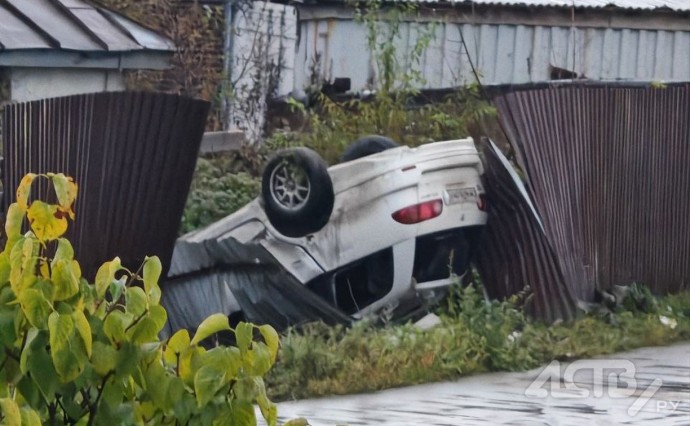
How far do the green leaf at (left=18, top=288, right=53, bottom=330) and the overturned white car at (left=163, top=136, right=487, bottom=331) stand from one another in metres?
5.64

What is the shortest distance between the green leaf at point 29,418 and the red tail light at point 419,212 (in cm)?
629

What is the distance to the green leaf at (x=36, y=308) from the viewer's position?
322 cm

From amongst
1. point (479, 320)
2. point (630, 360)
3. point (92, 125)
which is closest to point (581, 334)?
point (630, 360)

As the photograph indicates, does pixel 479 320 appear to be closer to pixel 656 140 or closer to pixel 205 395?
pixel 656 140

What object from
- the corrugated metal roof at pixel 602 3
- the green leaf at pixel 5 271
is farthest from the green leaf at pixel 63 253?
the corrugated metal roof at pixel 602 3

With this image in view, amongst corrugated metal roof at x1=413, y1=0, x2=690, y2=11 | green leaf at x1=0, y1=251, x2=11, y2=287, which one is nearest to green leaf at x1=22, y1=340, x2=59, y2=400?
green leaf at x1=0, y1=251, x2=11, y2=287

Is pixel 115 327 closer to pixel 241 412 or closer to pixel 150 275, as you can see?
pixel 150 275

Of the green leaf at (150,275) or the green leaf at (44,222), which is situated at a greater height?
the green leaf at (44,222)

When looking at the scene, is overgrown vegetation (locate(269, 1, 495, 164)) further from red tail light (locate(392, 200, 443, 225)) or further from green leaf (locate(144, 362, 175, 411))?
green leaf (locate(144, 362, 175, 411))

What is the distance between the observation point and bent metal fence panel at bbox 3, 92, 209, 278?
7613 millimetres

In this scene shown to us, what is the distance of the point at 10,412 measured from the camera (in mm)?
3039

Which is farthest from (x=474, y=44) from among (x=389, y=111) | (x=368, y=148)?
(x=368, y=148)

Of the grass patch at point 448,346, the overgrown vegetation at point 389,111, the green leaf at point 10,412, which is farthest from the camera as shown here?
the overgrown vegetation at point 389,111

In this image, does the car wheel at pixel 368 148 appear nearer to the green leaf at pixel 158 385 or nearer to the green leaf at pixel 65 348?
the green leaf at pixel 158 385
